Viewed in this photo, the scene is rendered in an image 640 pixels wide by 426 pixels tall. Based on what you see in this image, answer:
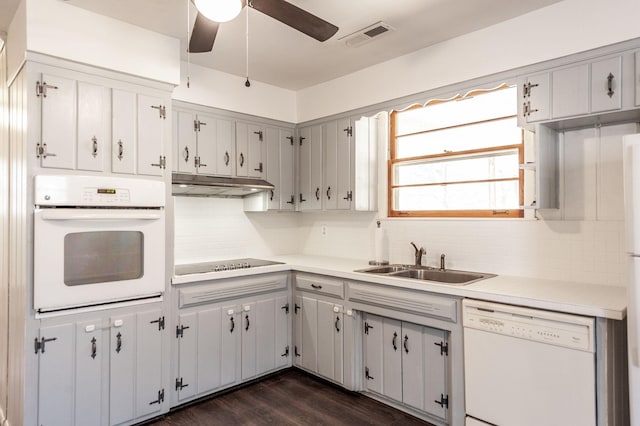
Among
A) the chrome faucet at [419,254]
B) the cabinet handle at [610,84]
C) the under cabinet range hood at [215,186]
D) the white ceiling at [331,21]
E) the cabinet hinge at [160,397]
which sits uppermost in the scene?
the white ceiling at [331,21]

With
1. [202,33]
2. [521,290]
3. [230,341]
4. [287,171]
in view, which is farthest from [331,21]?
[230,341]

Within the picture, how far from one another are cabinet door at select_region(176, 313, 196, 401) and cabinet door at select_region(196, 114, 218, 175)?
1.26 meters

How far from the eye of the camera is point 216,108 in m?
3.52

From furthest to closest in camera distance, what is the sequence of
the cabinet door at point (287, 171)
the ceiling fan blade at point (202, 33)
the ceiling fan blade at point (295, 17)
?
the cabinet door at point (287, 171) → the ceiling fan blade at point (202, 33) → the ceiling fan blade at point (295, 17)

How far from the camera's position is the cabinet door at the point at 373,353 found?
9.63 ft

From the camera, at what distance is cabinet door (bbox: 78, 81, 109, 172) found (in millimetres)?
2449

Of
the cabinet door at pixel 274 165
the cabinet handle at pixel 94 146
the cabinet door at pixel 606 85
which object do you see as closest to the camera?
the cabinet door at pixel 606 85

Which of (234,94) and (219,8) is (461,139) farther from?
(219,8)

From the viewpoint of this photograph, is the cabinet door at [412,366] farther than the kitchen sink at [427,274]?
No

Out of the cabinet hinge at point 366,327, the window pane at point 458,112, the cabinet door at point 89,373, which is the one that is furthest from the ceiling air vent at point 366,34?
the cabinet door at point 89,373

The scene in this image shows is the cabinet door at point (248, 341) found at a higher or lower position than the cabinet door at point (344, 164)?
lower

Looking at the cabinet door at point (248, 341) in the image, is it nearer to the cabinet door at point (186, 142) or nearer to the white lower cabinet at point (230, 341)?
the white lower cabinet at point (230, 341)

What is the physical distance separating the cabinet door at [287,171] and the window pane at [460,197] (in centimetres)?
110

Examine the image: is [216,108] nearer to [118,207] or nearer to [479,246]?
[118,207]
